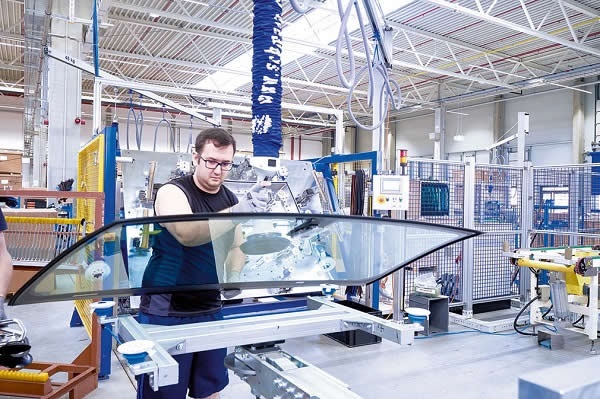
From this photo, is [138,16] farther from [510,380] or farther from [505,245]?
[510,380]

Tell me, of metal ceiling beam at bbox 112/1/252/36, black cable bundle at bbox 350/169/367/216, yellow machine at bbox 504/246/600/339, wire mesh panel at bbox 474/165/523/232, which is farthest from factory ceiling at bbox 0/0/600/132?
yellow machine at bbox 504/246/600/339

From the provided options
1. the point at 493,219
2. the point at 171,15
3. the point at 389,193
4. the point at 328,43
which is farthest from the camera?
the point at 328,43

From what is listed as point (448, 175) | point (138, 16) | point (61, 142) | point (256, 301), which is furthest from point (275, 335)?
point (138, 16)

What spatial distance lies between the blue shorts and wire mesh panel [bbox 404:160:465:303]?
3159 millimetres

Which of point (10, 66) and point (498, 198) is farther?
point (10, 66)

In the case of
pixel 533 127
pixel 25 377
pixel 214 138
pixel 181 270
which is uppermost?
pixel 533 127

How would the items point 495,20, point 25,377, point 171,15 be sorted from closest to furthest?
point 25,377 → point 495,20 → point 171,15

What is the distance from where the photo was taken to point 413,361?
3.80m

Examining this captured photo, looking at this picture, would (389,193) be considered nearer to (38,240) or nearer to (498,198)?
(498,198)

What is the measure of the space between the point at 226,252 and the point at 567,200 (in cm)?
543

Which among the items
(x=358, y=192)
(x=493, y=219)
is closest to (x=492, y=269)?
(x=493, y=219)

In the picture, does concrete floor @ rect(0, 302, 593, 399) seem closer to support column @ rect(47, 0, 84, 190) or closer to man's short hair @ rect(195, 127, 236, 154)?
man's short hair @ rect(195, 127, 236, 154)

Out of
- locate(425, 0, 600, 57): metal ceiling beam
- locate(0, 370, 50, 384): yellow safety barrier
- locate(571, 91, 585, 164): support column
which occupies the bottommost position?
locate(0, 370, 50, 384): yellow safety barrier

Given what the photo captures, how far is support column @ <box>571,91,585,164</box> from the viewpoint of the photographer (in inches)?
415
